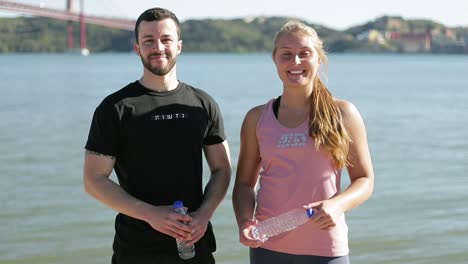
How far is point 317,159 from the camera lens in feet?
9.82

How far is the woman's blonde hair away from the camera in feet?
9.65

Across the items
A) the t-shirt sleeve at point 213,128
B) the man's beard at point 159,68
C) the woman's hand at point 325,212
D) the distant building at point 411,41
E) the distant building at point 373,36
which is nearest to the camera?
the woman's hand at point 325,212

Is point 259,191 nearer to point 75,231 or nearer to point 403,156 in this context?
point 75,231

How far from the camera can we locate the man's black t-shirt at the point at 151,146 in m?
3.03

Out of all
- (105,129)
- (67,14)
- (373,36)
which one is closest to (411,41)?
(373,36)

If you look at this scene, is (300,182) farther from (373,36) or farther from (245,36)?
(373,36)

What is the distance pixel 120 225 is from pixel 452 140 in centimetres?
1279

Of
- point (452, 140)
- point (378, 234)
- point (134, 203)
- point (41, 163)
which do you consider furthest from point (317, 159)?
point (452, 140)

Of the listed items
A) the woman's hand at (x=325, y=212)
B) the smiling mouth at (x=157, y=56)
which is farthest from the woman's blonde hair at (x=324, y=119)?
the smiling mouth at (x=157, y=56)

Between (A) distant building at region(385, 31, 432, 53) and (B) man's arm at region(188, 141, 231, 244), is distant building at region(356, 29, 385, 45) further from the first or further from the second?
(B) man's arm at region(188, 141, 231, 244)

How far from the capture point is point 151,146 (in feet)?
10.0

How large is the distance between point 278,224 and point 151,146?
566mm

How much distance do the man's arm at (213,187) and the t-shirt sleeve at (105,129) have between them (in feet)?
1.31

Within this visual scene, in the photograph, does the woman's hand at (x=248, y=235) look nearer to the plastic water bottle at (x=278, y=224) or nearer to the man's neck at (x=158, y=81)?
the plastic water bottle at (x=278, y=224)
